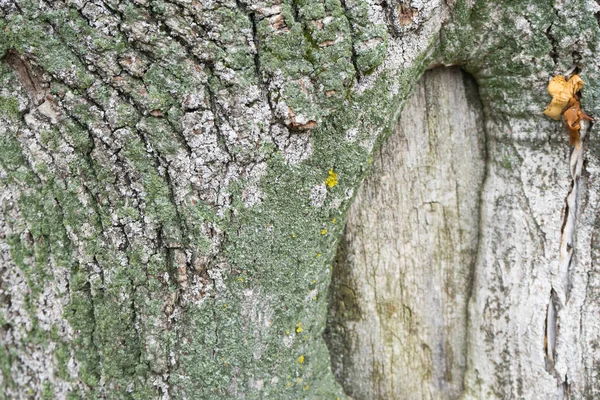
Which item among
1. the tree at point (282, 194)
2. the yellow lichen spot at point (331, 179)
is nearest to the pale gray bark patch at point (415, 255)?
the tree at point (282, 194)

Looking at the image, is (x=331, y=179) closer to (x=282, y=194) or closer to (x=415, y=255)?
(x=282, y=194)

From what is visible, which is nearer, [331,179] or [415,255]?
[331,179]

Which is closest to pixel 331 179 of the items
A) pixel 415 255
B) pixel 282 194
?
pixel 282 194

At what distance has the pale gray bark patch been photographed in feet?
5.90

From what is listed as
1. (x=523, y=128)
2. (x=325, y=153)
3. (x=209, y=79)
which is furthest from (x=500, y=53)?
(x=209, y=79)

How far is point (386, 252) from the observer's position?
1879 millimetres

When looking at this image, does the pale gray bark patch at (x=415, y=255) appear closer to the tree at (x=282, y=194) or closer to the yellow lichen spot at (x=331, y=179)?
the tree at (x=282, y=194)

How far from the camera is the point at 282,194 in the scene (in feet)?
4.88

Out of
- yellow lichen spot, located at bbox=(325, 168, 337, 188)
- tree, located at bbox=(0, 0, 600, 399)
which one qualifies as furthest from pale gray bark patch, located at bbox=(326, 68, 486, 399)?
yellow lichen spot, located at bbox=(325, 168, 337, 188)

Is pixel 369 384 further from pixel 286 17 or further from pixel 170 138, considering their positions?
pixel 286 17

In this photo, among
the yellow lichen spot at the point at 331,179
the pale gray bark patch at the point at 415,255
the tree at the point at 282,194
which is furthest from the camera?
the pale gray bark patch at the point at 415,255

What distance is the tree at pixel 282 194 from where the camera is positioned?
4.47 feet

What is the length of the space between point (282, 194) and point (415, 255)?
0.70 meters

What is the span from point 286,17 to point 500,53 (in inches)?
30.1
